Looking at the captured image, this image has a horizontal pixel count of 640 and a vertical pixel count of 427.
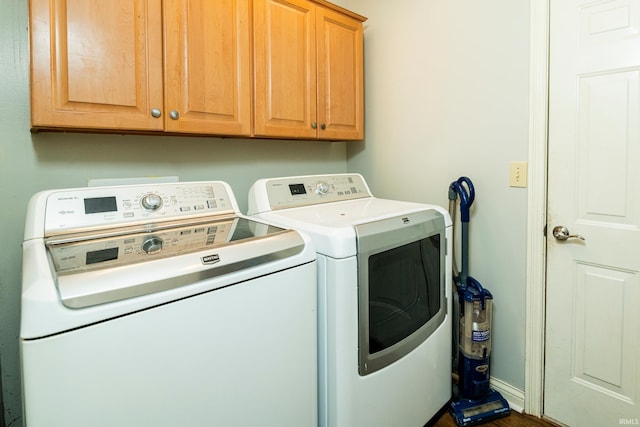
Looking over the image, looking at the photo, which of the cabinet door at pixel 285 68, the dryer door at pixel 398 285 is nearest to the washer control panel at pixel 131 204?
the cabinet door at pixel 285 68

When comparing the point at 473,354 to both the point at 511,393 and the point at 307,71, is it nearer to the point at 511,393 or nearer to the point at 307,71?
the point at 511,393

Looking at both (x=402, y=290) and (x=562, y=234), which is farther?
(x=562, y=234)

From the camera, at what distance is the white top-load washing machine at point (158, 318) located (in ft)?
2.42

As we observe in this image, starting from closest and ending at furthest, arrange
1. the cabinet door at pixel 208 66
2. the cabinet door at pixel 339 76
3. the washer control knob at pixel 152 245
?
the washer control knob at pixel 152 245 → the cabinet door at pixel 208 66 → the cabinet door at pixel 339 76

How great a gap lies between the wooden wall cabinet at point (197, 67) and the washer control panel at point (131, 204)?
238 millimetres

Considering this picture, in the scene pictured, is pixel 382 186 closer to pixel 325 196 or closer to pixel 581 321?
pixel 325 196

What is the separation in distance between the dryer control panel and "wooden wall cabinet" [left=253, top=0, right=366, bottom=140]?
0.25 meters

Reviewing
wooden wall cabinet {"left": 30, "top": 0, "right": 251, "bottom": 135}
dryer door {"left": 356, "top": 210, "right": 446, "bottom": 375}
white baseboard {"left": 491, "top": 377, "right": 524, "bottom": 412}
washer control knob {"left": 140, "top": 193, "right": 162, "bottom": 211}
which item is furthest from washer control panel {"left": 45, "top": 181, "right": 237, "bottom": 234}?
white baseboard {"left": 491, "top": 377, "right": 524, "bottom": 412}

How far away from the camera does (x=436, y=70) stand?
194cm

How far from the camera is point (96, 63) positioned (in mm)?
1274

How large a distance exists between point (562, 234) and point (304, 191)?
119 centimetres

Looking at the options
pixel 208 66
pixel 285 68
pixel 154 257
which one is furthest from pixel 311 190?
pixel 154 257

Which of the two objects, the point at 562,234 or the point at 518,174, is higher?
the point at 518,174

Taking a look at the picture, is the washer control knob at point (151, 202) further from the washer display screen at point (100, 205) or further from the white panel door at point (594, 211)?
the white panel door at point (594, 211)
